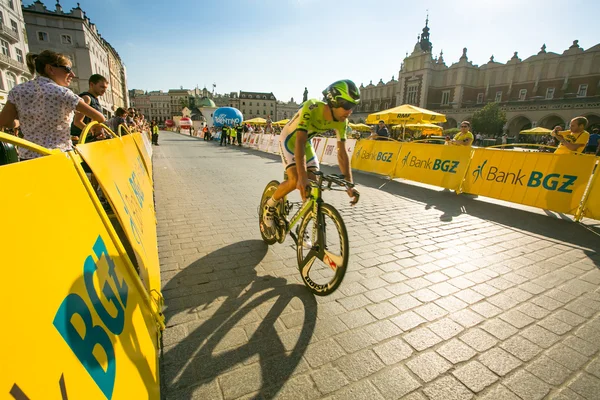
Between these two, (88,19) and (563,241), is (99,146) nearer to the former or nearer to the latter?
(563,241)

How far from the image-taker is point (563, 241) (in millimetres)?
4695

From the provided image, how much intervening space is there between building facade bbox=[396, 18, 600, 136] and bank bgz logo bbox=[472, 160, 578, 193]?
164ft

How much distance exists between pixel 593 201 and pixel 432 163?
3780 millimetres

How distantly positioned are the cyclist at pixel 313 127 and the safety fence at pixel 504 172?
562 cm

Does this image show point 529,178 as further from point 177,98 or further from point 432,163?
point 177,98

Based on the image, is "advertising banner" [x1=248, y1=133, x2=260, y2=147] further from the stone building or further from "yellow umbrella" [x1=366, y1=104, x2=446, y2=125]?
the stone building

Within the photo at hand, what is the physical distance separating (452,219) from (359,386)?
15.6ft

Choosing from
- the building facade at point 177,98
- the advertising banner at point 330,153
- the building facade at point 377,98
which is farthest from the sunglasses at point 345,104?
the building facade at point 177,98

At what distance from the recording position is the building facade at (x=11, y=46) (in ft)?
105

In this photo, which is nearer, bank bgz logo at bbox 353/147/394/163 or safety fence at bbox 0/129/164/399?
safety fence at bbox 0/129/164/399

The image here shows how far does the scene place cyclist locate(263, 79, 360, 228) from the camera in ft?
9.71

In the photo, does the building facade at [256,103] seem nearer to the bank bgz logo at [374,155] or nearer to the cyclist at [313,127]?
the bank bgz logo at [374,155]

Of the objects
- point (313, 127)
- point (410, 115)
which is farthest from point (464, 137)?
point (313, 127)

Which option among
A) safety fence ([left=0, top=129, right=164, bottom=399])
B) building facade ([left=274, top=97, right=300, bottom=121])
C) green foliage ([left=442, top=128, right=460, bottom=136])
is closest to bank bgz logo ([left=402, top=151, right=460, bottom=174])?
safety fence ([left=0, top=129, right=164, bottom=399])
